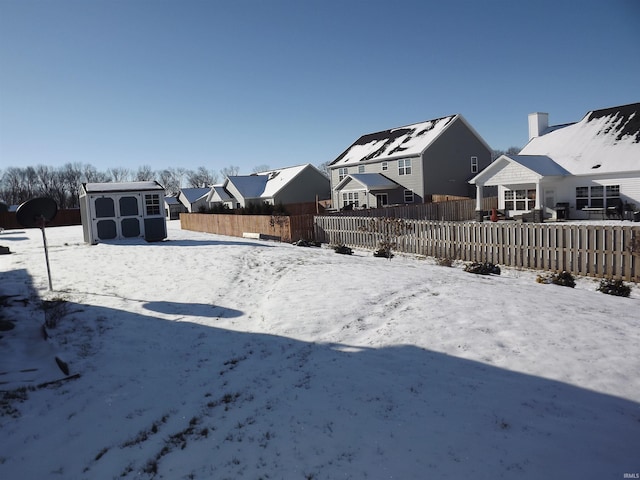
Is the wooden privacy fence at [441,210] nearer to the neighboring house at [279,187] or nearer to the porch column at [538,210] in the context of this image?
the porch column at [538,210]

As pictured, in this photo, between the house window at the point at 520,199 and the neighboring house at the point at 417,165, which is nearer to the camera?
the house window at the point at 520,199

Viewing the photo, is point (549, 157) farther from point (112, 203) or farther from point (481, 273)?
point (112, 203)

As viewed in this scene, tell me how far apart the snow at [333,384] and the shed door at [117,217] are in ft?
43.5

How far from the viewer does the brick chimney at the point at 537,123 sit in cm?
3347

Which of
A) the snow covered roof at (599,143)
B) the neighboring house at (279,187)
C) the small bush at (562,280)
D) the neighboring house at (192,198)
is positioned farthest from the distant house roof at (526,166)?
the neighboring house at (192,198)

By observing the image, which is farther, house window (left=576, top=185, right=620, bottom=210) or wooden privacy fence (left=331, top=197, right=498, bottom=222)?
wooden privacy fence (left=331, top=197, right=498, bottom=222)

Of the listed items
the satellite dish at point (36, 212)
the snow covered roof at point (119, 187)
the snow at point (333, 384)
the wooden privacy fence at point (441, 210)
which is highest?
the snow covered roof at point (119, 187)

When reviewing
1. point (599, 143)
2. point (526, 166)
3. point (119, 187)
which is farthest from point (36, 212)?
point (599, 143)

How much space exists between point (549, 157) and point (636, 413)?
27.8 meters

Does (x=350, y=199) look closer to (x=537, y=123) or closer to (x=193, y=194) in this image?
(x=537, y=123)

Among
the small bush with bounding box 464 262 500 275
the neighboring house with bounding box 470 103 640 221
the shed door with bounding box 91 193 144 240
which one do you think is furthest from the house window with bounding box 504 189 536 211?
the shed door with bounding box 91 193 144 240

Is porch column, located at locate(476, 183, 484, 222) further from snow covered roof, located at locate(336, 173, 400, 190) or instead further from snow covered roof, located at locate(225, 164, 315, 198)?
snow covered roof, located at locate(225, 164, 315, 198)

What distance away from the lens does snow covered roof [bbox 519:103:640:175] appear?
24688 millimetres

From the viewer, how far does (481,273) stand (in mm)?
11945
